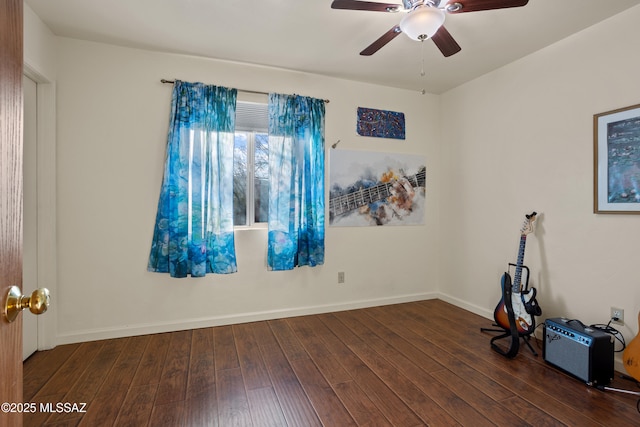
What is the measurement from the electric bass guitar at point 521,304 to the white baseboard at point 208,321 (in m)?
1.29

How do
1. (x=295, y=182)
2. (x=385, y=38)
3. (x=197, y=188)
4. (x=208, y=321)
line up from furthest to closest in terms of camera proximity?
(x=295, y=182)
(x=208, y=321)
(x=197, y=188)
(x=385, y=38)

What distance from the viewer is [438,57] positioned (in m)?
2.98

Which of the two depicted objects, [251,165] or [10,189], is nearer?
[10,189]

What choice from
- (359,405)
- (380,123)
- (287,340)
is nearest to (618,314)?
(359,405)

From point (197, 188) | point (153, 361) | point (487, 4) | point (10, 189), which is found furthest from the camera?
point (197, 188)

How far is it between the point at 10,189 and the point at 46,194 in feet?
7.94

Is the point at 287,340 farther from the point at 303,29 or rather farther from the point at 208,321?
the point at 303,29

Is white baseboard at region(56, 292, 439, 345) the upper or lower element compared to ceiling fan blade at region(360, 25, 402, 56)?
lower

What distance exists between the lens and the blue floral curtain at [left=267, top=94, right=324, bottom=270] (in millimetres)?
3197

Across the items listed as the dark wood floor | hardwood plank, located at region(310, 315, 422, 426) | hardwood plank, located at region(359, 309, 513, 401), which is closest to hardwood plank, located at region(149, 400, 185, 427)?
the dark wood floor

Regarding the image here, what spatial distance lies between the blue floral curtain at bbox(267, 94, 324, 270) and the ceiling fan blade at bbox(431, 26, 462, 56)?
146cm

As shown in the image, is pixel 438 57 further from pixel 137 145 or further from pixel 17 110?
pixel 17 110

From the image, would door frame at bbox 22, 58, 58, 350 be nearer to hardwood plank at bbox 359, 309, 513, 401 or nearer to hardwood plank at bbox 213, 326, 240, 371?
hardwood plank at bbox 213, 326, 240, 371

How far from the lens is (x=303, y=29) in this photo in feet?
8.30
